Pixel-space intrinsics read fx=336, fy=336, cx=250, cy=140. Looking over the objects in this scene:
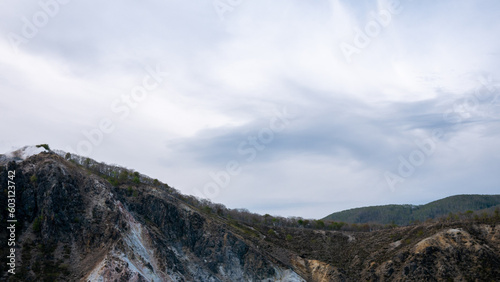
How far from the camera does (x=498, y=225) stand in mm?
71438

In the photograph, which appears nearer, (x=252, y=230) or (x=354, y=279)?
(x=354, y=279)

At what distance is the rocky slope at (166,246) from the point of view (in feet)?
193

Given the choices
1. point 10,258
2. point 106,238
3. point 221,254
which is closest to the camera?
point 10,258

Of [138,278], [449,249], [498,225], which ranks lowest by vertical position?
[138,278]

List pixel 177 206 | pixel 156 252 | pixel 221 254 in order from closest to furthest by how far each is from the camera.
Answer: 1. pixel 156 252
2. pixel 221 254
3. pixel 177 206

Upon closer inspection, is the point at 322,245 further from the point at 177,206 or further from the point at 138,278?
the point at 138,278

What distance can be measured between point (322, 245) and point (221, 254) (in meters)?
30.0

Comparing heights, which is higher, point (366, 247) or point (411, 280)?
point (366, 247)

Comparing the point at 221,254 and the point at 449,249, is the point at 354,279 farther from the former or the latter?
the point at 221,254

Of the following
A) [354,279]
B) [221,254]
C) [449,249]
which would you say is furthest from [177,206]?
[449,249]

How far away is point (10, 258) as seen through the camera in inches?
2147

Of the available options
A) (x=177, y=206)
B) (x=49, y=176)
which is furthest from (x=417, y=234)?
(x=49, y=176)

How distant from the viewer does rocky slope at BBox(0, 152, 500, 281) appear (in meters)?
58.9

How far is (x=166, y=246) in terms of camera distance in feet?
233
